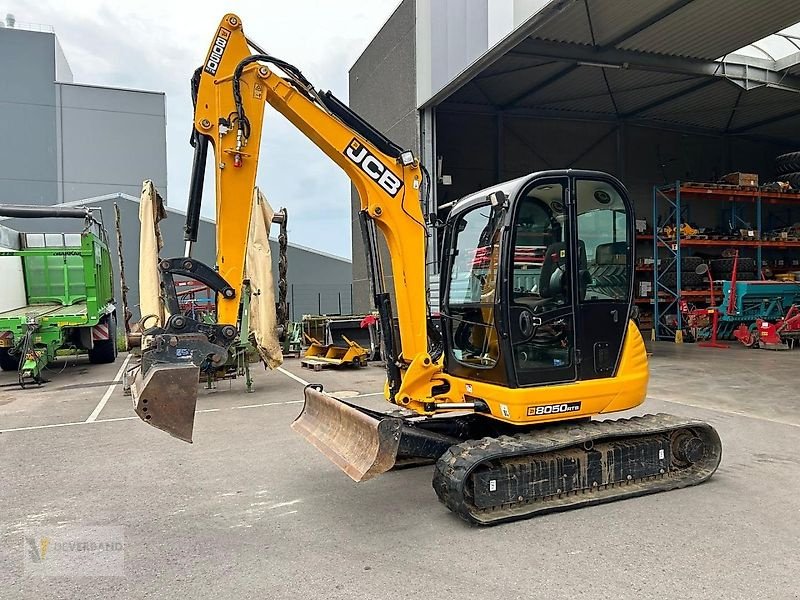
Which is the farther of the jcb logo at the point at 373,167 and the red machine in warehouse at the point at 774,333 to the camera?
the red machine in warehouse at the point at 774,333

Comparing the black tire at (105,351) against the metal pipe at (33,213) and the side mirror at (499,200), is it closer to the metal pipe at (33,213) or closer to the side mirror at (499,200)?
the metal pipe at (33,213)

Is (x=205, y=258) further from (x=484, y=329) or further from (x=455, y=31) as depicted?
(x=484, y=329)

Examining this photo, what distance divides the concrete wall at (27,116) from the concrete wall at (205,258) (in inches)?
259

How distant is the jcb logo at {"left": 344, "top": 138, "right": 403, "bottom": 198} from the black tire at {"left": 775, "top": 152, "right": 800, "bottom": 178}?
1938 centimetres

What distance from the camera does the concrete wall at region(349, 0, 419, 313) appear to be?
49.5ft

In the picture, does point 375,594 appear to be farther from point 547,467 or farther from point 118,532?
point 118,532

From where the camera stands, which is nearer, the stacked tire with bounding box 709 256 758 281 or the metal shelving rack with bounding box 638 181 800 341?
the metal shelving rack with bounding box 638 181 800 341

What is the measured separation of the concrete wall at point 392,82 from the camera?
15.1 metres

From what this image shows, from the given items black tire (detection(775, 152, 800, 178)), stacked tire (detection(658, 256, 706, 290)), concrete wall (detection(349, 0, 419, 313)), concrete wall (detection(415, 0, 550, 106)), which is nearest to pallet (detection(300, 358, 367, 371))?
concrete wall (detection(349, 0, 419, 313))

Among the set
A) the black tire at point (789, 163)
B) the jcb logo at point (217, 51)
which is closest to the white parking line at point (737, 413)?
the jcb logo at point (217, 51)

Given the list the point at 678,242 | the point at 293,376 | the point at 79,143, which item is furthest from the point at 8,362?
the point at 678,242

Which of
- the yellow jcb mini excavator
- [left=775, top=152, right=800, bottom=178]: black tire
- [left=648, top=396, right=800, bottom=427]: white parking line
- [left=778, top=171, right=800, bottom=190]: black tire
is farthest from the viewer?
[left=778, top=171, right=800, bottom=190]: black tire

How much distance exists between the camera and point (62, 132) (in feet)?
88.3

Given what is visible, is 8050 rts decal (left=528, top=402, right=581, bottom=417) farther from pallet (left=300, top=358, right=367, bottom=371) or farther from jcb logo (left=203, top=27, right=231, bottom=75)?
pallet (left=300, top=358, right=367, bottom=371)
